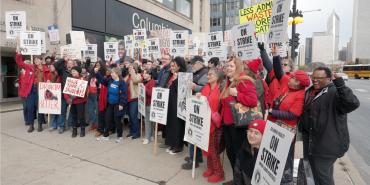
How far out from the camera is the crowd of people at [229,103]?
11.2 feet

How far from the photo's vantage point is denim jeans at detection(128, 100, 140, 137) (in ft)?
23.2

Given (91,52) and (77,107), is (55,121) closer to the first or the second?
(77,107)

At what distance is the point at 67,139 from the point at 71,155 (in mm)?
1305

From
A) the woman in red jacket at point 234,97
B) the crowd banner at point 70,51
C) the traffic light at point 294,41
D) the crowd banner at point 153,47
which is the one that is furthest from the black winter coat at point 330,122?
the traffic light at point 294,41

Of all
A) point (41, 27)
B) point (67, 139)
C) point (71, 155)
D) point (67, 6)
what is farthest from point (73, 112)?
point (67, 6)

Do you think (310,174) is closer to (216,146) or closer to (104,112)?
(216,146)

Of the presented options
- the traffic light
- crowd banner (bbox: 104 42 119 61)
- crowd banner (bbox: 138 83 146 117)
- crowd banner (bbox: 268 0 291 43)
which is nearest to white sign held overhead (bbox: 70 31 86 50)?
crowd banner (bbox: 104 42 119 61)

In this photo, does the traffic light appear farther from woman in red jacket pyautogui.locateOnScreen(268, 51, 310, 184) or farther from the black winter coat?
the black winter coat

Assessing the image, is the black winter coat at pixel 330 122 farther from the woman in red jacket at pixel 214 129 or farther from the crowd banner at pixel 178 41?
the crowd banner at pixel 178 41

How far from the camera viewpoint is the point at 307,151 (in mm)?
3777

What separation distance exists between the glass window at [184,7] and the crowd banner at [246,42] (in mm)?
24075

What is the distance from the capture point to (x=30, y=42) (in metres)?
8.30

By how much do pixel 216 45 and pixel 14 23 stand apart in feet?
19.2

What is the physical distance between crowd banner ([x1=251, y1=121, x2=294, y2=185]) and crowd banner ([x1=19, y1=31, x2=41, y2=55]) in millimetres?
7425
